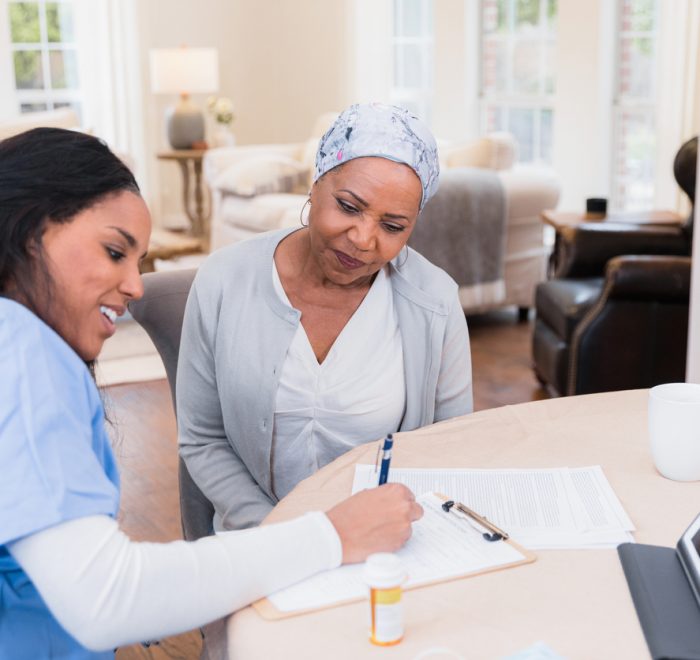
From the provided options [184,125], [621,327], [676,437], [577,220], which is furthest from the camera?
[184,125]

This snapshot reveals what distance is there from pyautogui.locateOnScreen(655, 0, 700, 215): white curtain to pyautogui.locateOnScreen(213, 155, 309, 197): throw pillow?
192cm

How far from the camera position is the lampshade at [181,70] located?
645 cm

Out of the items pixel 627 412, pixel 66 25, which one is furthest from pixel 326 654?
pixel 66 25

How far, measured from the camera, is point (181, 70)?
6.45 meters

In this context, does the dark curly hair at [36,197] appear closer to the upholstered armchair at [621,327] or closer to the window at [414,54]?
the upholstered armchair at [621,327]

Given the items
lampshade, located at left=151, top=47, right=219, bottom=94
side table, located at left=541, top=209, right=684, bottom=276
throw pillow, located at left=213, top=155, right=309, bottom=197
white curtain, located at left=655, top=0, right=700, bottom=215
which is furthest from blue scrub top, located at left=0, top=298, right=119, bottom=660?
lampshade, located at left=151, top=47, right=219, bottom=94

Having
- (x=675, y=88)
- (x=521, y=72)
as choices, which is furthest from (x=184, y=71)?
(x=675, y=88)

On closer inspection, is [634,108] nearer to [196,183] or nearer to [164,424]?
[196,183]

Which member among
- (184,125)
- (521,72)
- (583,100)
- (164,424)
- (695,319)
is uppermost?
(521,72)

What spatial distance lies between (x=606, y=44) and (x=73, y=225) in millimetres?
5026

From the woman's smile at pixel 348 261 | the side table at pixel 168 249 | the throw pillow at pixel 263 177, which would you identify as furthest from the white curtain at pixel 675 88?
the woman's smile at pixel 348 261

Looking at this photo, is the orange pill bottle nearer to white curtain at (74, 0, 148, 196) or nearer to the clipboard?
the clipboard

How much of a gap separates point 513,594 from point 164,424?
2791 millimetres

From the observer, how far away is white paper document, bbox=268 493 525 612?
3.26 ft
